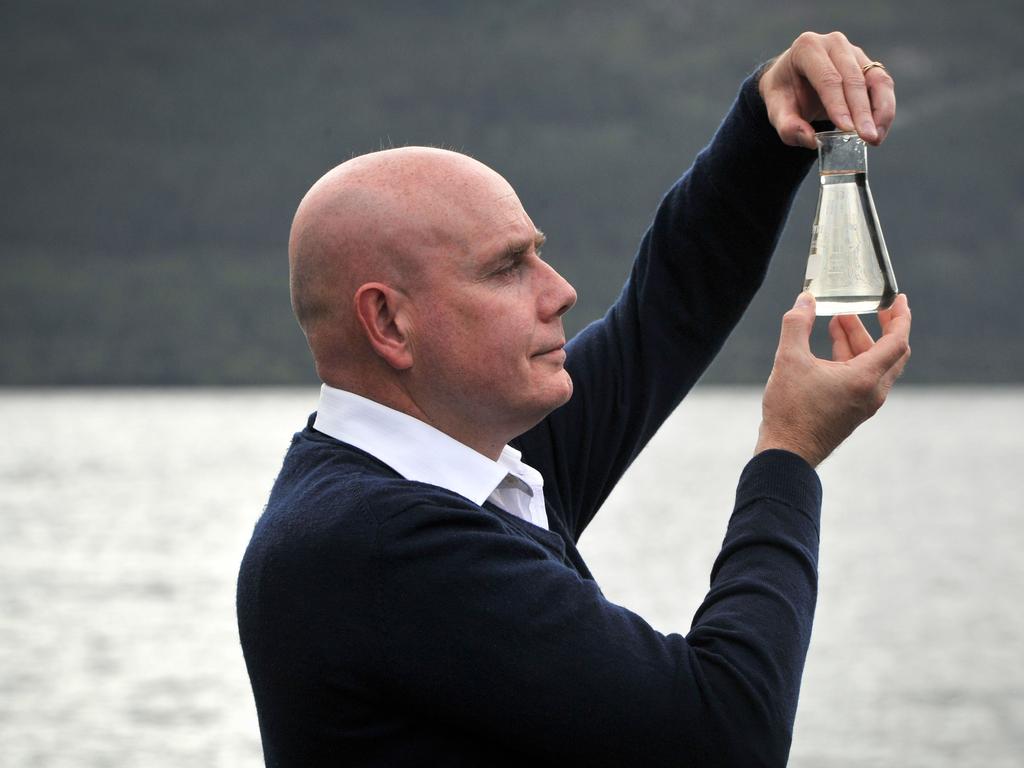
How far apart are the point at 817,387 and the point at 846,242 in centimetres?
38

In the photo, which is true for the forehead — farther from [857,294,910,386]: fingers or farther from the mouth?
[857,294,910,386]: fingers

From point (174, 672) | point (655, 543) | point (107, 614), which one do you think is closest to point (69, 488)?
point (655, 543)

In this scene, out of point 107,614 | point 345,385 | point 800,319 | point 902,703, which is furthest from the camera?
point 107,614

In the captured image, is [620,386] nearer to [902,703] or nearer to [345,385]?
[345,385]

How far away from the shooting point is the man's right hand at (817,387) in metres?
3.04

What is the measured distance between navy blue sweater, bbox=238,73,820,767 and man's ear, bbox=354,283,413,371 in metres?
0.23

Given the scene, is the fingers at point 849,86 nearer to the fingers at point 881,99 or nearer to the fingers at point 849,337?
the fingers at point 881,99

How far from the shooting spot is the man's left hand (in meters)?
3.21

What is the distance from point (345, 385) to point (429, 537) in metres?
0.58

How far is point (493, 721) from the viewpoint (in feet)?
8.98

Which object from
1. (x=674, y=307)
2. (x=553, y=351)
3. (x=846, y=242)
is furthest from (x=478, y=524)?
(x=674, y=307)

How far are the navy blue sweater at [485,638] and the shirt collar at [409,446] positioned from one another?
44 mm

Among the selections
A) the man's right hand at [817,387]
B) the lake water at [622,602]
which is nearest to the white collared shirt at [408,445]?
the man's right hand at [817,387]

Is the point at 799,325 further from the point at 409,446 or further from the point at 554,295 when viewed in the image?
the point at 409,446
